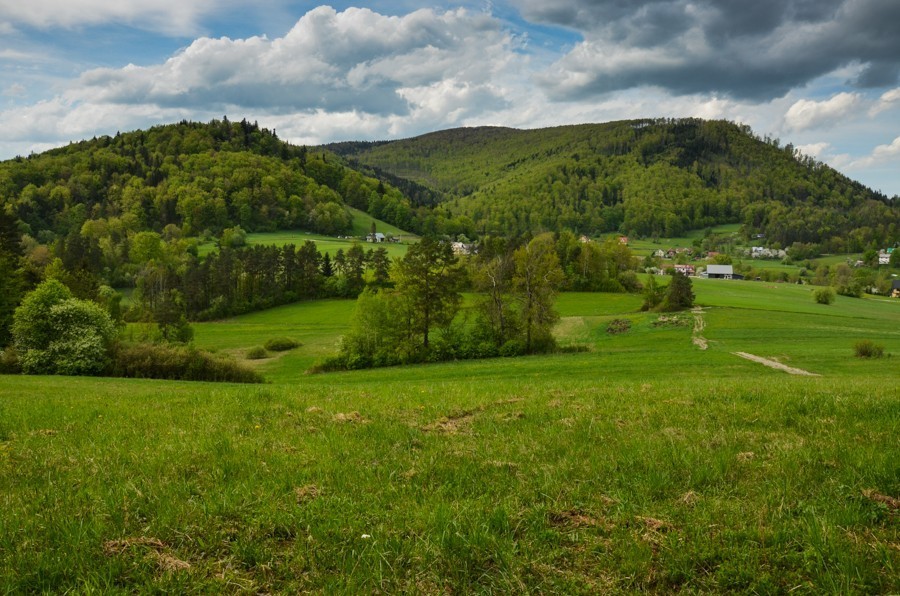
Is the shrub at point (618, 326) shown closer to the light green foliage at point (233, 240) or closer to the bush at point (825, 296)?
the bush at point (825, 296)

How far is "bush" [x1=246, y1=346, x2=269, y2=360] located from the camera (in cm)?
6712

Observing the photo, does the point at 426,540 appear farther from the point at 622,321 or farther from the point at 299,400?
the point at 622,321

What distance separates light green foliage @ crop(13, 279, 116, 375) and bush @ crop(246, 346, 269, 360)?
27487 mm

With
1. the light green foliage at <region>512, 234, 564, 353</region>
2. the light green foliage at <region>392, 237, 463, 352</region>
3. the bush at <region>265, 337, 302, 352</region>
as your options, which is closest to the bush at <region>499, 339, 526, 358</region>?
the light green foliage at <region>512, 234, 564, 353</region>

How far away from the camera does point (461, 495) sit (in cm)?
642

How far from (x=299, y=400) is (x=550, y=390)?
7089 mm

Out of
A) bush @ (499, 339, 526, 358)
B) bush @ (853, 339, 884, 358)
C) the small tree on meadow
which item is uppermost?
the small tree on meadow

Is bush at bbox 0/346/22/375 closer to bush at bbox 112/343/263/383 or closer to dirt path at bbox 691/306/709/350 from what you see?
bush at bbox 112/343/263/383

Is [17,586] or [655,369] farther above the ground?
[17,586]

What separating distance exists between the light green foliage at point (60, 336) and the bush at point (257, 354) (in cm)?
2749

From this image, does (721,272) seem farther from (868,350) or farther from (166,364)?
(166,364)

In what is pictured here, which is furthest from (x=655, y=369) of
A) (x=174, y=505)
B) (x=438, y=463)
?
(x=174, y=505)

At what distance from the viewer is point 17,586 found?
4465mm

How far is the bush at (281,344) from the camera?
7192cm
